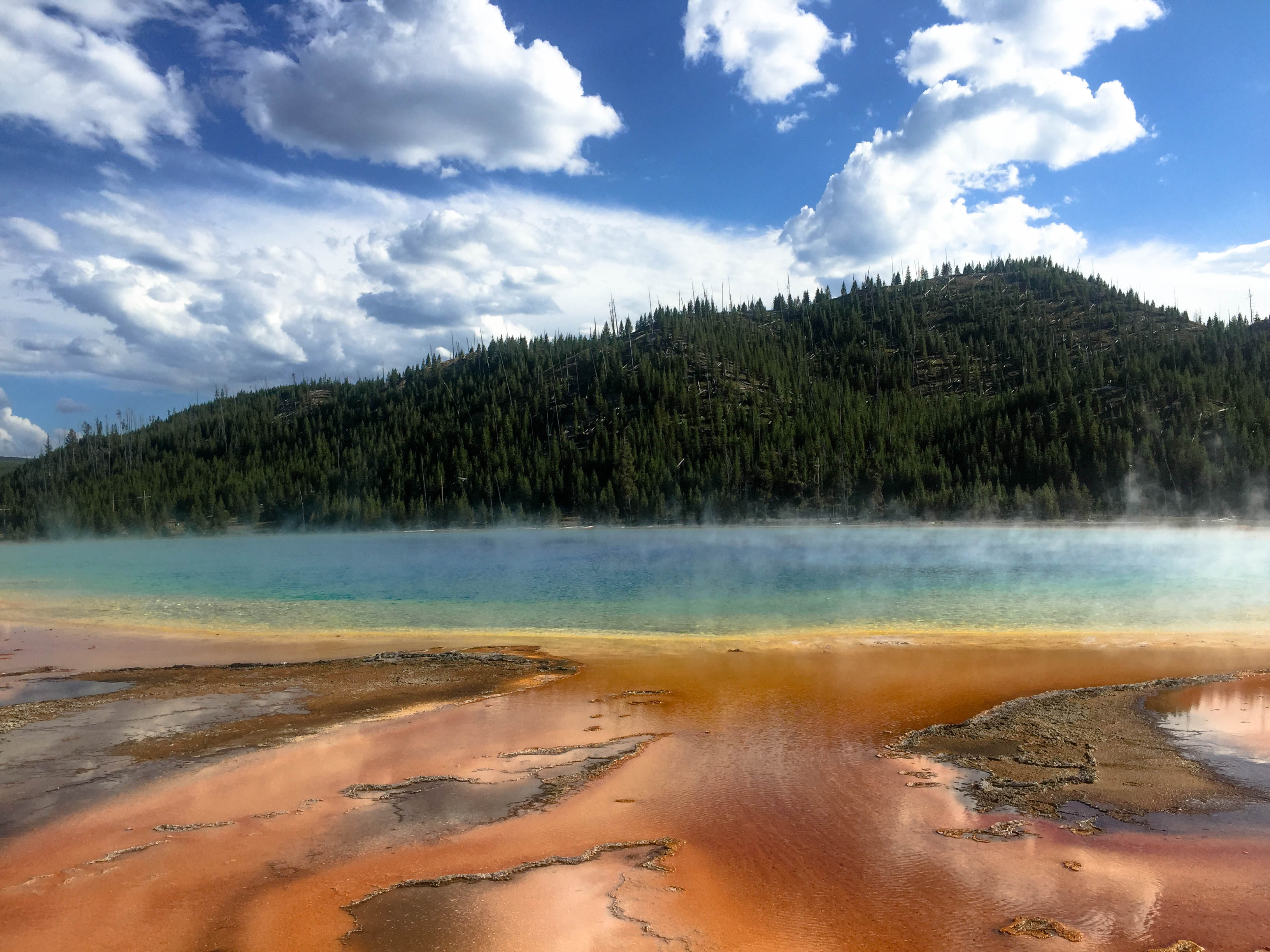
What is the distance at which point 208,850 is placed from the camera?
7883 millimetres

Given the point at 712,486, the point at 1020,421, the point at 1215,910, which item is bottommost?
the point at 1215,910

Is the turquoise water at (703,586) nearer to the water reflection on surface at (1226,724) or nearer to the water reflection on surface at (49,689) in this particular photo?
the water reflection on surface at (1226,724)

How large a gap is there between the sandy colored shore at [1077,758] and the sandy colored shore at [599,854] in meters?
0.38

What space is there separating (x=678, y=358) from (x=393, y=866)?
521 ft

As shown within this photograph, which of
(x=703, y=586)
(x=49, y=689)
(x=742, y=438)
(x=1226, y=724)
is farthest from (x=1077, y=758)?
(x=742, y=438)

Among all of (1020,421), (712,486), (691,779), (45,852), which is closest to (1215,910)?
(691,779)

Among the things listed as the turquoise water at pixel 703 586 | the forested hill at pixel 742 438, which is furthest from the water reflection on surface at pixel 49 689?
the forested hill at pixel 742 438

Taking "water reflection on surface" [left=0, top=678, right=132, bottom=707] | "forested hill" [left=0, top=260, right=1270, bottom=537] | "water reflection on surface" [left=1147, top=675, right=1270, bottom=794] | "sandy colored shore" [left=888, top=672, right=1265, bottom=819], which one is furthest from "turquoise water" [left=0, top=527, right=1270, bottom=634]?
"forested hill" [left=0, top=260, right=1270, bottom=537]

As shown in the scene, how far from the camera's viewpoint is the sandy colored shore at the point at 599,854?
6.39 metres

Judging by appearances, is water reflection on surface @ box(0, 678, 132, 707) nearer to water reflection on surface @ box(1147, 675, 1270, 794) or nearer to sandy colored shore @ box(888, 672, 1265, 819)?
sandy colored shore @ box(888, 672, 1265, 819)

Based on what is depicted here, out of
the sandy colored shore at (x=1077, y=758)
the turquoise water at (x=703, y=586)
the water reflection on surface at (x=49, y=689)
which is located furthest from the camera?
the turquoise water at (x=703, y=586)

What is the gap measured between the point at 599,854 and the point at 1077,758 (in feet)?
22.6

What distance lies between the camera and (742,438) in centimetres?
12781

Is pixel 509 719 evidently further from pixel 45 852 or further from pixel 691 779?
pixel 45 852
